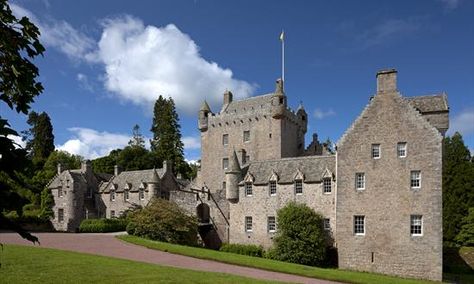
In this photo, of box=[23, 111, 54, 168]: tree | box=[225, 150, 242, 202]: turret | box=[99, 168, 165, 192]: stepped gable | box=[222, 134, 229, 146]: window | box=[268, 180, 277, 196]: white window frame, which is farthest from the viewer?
box=[23, 111, 54, 168]: tree

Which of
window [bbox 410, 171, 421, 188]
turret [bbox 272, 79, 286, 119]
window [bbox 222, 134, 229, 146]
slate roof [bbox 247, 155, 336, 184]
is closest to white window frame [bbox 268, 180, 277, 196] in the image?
slate roof [bbox 247, 155, 336, 184]

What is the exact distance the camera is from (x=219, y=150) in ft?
171

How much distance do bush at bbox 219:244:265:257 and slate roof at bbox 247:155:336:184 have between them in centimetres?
577

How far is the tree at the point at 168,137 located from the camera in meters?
79.0

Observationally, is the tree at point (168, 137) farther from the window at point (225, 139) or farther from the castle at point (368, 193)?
the castle at point (368, 193)

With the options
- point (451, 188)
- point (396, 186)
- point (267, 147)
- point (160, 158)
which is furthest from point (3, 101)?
point (160, 158)

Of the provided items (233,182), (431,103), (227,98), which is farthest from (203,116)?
(431,103)

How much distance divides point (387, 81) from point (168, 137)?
2100 inches

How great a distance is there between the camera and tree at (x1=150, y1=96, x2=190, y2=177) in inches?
3110

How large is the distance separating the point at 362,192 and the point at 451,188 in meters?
24.3

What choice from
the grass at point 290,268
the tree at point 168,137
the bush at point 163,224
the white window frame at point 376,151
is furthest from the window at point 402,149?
the tree at point 168,137

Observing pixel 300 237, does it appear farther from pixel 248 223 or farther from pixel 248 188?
pixel 248 188

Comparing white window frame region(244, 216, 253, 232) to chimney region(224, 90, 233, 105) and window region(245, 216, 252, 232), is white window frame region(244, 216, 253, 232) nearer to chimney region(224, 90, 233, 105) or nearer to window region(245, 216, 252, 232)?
window region(245, 216, 252, 232)

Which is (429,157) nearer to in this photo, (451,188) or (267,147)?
(267,147)
